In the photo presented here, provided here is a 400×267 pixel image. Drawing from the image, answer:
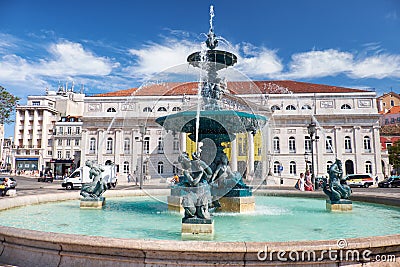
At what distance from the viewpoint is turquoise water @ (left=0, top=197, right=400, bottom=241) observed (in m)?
5.66

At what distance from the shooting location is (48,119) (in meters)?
68.6

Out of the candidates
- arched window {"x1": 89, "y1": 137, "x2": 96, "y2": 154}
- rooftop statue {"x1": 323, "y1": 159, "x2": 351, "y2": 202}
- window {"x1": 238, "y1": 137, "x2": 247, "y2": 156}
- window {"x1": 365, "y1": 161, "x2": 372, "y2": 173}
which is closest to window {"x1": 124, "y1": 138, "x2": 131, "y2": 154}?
arched window {"x1": 89, "y1": 137, "x2": 96, "y2": 154}

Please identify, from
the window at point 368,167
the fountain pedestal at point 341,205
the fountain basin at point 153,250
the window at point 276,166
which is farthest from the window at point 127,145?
the fountain basin at point 153,250

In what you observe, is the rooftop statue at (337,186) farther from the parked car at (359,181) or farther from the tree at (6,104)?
the parked car at (359,181)

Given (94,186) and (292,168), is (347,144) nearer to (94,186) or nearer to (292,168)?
(292,168)

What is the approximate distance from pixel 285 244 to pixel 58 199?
9833 millimetres

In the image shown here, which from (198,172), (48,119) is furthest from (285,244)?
(48,119)

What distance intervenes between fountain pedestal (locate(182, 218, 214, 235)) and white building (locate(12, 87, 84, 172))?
62060 millimetres

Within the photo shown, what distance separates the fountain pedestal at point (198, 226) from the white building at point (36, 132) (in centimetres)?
6206

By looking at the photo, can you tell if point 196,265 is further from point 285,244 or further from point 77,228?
point 77,228

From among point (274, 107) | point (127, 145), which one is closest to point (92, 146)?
point (127, 145)

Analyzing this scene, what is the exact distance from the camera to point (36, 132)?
221 ft

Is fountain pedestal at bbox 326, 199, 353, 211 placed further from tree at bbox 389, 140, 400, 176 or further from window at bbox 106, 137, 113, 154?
tree at bbox 389, 140, 400, 176

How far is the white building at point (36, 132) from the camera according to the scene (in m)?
Result: 65.1
